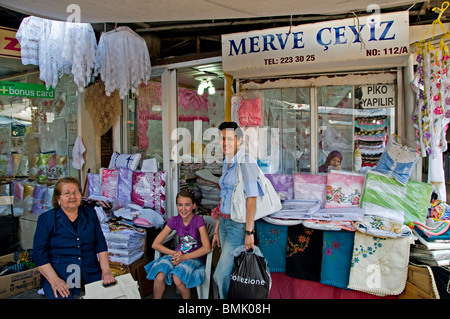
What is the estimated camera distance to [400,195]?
126 inches

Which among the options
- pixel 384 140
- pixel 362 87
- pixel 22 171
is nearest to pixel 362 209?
pixel 384 140

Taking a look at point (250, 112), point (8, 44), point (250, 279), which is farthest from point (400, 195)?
point (8, 44)

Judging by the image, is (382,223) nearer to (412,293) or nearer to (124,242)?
(412,293)

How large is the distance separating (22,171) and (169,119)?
2.39 meters

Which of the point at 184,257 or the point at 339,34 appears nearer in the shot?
the point at 184,257

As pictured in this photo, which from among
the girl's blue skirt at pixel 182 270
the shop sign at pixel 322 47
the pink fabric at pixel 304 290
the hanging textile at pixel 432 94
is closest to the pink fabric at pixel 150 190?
the girl's blue skirt at pixel 182 270

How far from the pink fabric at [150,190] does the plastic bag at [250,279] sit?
1981mm

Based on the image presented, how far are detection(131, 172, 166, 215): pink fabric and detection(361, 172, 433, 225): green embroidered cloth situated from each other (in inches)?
99.0

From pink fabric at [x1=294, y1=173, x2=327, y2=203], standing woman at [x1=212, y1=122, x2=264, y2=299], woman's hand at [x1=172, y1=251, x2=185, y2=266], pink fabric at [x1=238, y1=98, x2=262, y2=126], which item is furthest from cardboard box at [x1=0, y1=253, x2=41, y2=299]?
pink fabric at [x1=294, y1=173, x2=327, y2=203]

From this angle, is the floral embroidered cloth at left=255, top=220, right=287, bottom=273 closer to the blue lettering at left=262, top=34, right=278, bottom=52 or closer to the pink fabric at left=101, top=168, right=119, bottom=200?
the blue lettering at left=262, top=34, right=278, bottom=52

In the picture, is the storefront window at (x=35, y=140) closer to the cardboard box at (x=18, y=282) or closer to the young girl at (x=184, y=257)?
the cardboard box at (x=18, y=282)

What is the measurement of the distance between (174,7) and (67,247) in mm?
2067

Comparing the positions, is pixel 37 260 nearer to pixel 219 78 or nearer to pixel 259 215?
pixel 259 215

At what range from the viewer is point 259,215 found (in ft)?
10.2
